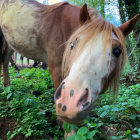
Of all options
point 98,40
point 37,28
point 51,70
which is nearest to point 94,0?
point 37,28

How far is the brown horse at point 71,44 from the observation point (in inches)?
47.4

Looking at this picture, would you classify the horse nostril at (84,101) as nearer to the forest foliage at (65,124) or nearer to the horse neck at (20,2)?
the forest foliage at (65,124)

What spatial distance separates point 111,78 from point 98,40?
0.49m

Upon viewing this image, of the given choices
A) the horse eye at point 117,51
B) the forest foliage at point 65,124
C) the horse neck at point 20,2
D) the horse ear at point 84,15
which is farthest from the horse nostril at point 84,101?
the horse neck at point 20,2

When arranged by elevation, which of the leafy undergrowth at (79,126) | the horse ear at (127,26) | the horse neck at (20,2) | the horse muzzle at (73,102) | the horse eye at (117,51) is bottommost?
the leafy undergrowth at (79,126)

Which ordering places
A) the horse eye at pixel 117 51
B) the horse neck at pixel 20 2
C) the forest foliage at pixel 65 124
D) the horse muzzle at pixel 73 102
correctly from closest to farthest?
the horse muzzle at pixel 73 102, the horse eye at pixel 117 51, the forest foliage at pixel 65 124, the horse neck at pixel 20 2

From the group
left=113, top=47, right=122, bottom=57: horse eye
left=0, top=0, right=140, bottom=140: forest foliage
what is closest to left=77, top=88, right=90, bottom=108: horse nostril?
left=0, top=0, right=140, bottom=140: forest foliage

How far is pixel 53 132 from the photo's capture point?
205 centimetres

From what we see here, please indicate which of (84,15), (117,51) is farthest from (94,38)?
(84,15)

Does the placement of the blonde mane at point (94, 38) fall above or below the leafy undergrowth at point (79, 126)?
above

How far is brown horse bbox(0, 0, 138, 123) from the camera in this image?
121 cm

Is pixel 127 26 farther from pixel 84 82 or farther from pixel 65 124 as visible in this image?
pixel 65 124

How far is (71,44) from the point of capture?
1.75 meters

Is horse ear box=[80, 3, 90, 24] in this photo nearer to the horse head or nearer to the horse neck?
the horse head
